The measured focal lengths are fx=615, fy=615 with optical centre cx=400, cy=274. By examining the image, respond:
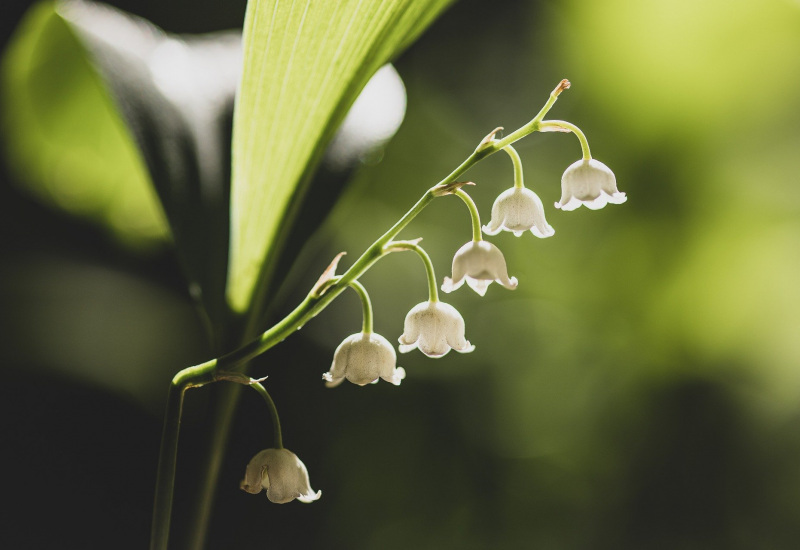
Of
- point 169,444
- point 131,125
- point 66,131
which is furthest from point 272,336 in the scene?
point 66,131

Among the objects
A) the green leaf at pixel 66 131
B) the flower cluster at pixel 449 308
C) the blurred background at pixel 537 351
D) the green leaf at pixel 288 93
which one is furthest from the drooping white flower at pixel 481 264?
the blurred background at pixel 537 351

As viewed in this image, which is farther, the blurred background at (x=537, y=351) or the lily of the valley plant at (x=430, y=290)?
the blurred background at (x=537, y=351)

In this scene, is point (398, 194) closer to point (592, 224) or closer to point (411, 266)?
point (411, 266)

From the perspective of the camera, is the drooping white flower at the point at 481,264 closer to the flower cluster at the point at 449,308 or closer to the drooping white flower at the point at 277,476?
the flower cluster at the point at 449,308

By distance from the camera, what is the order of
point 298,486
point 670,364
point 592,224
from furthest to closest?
point 592,224 < point 670,364 < point 298,486

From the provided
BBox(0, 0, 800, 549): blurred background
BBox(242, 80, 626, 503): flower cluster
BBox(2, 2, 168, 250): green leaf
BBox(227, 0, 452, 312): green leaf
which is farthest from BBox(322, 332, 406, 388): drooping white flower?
BBox(0, 0, 800, 549): blurred background

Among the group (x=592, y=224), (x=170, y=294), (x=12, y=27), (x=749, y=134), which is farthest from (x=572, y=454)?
(x=12, y=27)
